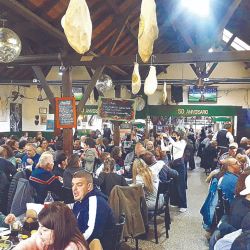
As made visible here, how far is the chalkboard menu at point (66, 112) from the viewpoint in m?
6.41

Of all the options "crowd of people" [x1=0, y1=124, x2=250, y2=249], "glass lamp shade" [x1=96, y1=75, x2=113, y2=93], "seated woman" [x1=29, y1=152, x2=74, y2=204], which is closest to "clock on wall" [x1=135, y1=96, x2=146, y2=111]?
→ "crowd of people" [x1=0, y1=124, x2=250, y2=249]

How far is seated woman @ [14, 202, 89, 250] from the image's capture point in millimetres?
1910

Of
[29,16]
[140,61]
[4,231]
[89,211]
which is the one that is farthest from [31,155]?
[89,211]

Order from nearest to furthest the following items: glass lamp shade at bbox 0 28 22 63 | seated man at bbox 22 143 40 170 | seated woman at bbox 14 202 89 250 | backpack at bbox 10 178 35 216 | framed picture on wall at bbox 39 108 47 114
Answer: seated woman at bbox 14 202 89 250 < backpack at bbox 10 178 35 216 < glass lamp shade at bbox 0 28 22 63 < seated man at bbox 22 143 40 170 < framed picture on wall at bbox 39 108 47 114

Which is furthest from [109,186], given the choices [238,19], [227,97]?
[227,97]

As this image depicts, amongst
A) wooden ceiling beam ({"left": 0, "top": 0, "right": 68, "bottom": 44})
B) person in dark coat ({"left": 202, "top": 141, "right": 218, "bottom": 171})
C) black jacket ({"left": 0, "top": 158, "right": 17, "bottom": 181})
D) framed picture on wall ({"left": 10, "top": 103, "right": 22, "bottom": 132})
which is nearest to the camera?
wooden ceiling beam ({"left": 0, "top": 0, "right": 68, "bottom": 44})

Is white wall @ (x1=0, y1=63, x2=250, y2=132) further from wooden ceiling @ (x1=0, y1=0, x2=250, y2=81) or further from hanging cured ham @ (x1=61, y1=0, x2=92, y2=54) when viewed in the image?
hanging cured ham @ (x1=61, y1=0, x2=92, y2=54)

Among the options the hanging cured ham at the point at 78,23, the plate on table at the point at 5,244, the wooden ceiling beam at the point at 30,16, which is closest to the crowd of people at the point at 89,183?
the plate on table at the point at 5,244

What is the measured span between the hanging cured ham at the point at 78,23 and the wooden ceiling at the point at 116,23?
249 cm

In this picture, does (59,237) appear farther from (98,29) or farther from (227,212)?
(98,29)

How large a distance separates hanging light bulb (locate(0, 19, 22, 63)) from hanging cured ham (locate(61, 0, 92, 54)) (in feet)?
6.11

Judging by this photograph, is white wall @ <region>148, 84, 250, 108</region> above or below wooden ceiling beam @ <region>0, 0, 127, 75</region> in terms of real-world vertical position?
below

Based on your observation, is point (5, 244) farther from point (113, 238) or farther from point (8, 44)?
point (8, 44)

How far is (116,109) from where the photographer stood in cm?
821
